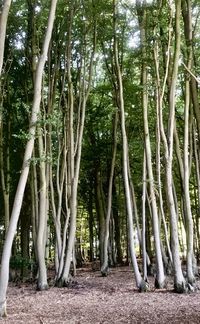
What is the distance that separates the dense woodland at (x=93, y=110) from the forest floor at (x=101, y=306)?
24.9 inches

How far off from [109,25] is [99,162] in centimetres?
866

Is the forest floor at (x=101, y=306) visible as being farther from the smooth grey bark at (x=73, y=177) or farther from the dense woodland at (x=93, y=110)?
the smooth grey bark at (x=73, y=177)

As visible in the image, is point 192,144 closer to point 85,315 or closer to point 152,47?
point 152,47

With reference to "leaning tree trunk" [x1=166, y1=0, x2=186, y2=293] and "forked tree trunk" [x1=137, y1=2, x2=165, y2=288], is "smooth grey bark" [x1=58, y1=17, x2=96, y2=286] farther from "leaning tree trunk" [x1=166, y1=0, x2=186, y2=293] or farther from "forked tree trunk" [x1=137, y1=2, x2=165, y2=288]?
"leaning tree trunk" [x1=166, y1=0, x2=186, y2=293]

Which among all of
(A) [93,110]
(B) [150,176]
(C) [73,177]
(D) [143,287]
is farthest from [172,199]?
(A) [93,110]

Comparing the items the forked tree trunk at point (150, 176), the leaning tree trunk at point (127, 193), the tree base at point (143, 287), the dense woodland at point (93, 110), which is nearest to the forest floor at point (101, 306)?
the tree base at point (143, 287)

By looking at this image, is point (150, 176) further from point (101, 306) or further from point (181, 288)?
point (101, 306)

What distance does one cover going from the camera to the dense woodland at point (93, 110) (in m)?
11.7

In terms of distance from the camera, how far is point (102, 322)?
768cm

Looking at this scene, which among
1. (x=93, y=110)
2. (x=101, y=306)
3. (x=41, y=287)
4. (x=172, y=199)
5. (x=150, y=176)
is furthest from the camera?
(x=93, y=110)

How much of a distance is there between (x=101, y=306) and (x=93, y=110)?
41.8 ft

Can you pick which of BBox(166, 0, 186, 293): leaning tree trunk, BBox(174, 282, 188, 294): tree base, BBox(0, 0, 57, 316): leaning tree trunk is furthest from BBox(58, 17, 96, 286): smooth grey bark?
BBox(0, 0, 57, 316): leaning tree trunk

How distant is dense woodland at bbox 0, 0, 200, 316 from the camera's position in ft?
38.3

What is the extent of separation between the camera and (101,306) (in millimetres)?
9523
